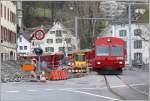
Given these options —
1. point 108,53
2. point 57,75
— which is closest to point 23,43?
point 108,53

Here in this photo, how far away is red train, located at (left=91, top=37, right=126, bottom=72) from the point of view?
48.5 metres

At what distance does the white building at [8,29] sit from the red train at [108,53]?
16.5 meters

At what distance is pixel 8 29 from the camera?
69.8 metres

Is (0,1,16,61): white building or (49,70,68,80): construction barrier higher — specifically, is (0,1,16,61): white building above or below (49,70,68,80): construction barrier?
above

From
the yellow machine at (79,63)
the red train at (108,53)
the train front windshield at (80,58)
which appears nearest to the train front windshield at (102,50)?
the red train at (108,53)

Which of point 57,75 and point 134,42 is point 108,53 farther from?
point 134,42

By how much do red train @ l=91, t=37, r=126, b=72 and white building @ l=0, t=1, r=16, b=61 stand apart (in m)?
16.5

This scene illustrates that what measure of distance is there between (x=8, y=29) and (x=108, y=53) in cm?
2376

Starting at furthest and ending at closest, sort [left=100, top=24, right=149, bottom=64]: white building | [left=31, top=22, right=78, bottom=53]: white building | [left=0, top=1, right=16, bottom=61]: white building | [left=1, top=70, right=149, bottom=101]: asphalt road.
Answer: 1. [left=31, top=22, right=78, bottom=53]: white building
2. [left=100, top=24, right=149, bottom=64]: white building
3. [left=0, top=1, right=16, bottom=61]: white building
4. [left=1, top=70, right=149, bottom=101]: asphalt road

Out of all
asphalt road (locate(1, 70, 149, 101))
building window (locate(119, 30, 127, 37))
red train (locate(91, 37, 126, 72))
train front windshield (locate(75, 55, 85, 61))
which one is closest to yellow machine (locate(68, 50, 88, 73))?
train front windshield (locate(75, 55, 85, 61))

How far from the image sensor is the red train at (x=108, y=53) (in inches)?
1908

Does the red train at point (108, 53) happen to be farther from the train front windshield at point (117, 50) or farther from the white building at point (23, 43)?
the white building at point (23, 43)

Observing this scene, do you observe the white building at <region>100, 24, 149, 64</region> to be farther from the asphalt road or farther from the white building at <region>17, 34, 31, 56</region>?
the asphalt road

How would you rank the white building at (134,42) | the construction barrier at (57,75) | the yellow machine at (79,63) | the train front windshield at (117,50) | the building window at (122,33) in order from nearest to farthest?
the construction barrier at (57,75) → the train front windshield at (117,50) → the yellow machine at (79,63) → the white building at (134,42) → the building window at (122,33)
